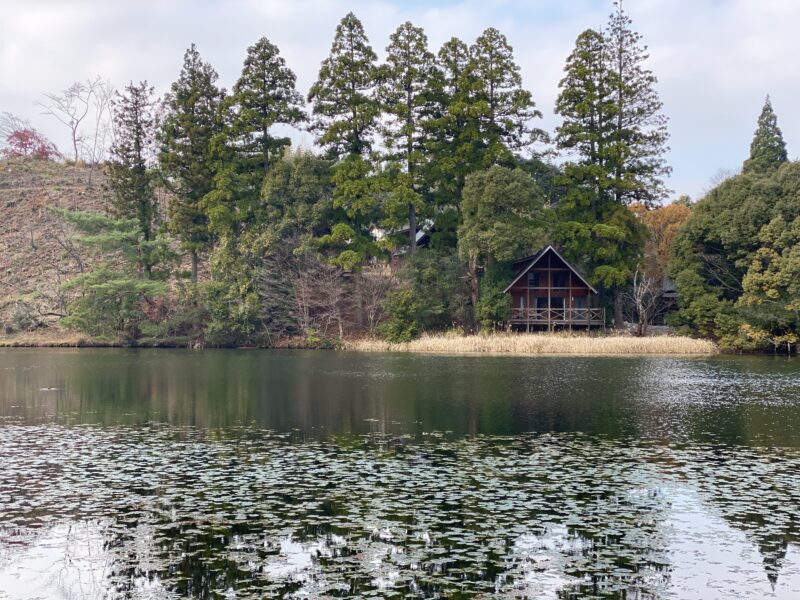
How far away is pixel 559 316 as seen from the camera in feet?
176

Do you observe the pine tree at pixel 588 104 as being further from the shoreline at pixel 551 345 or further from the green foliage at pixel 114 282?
the green foliage at pixel 114 282

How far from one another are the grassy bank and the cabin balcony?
12.1 feet

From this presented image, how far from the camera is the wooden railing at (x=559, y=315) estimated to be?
52.7 m

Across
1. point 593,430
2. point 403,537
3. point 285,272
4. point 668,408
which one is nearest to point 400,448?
point 593,430

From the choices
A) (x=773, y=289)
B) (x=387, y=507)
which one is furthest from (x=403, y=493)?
(x=773, y=289)

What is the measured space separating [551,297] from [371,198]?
43.8ft

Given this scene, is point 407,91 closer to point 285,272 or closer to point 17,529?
point 285,272

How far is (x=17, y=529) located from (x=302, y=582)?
4.76m

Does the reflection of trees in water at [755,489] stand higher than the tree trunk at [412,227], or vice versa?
the tree trunk at [412,227]

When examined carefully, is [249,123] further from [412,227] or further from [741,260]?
[741,260]

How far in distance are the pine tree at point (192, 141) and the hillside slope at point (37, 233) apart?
409 inches

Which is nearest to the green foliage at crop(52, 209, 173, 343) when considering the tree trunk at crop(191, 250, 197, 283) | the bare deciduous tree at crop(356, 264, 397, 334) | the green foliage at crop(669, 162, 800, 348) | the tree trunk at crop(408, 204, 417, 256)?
the tree trunk at crop(191, 250, 197, 283)

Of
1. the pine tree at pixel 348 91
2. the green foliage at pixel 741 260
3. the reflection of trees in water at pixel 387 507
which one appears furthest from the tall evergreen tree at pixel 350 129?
the reflection of trees in water at pixel 387 507

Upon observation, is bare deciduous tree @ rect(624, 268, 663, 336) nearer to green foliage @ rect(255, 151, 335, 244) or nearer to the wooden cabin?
the wooden cabin
